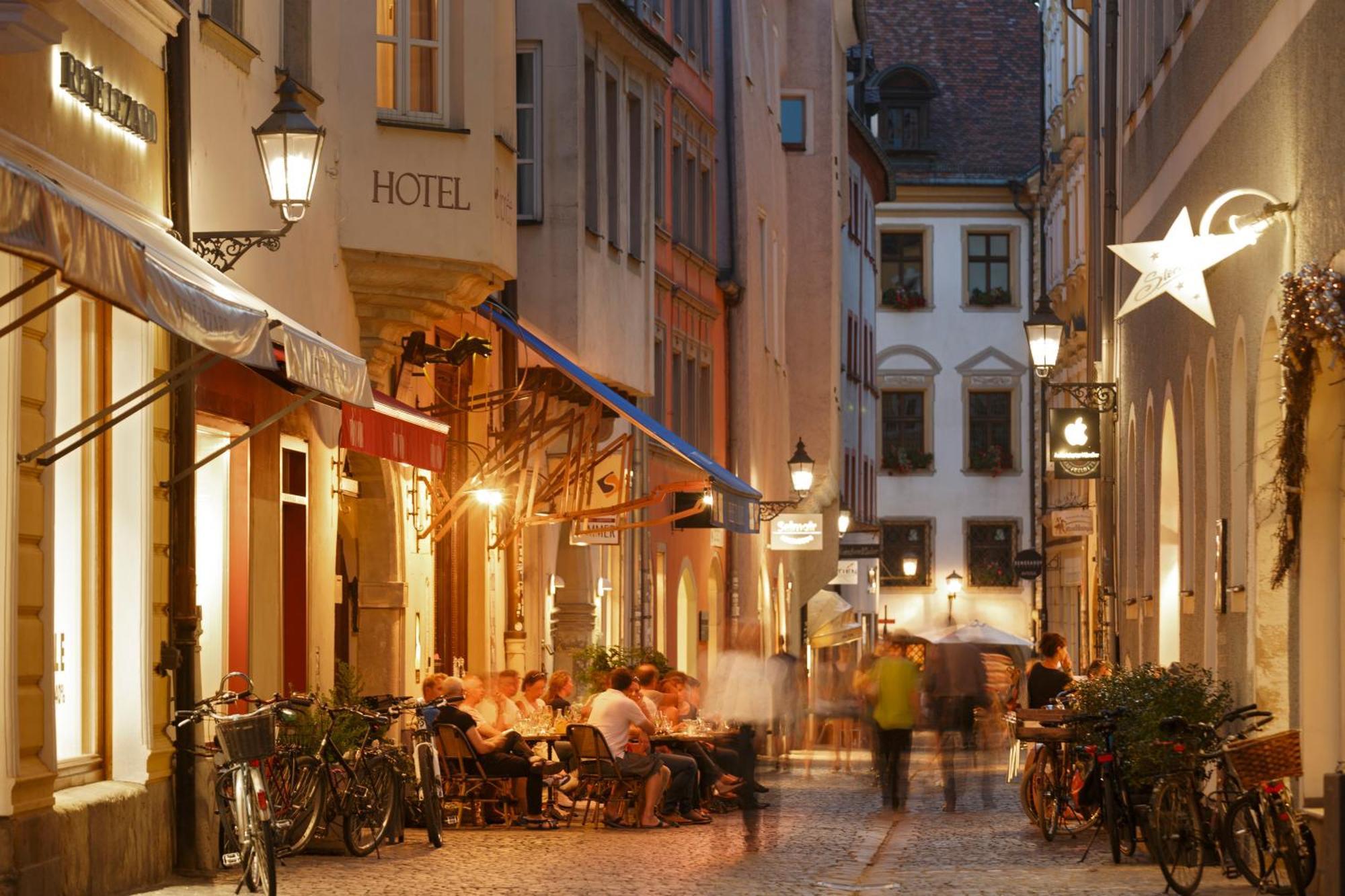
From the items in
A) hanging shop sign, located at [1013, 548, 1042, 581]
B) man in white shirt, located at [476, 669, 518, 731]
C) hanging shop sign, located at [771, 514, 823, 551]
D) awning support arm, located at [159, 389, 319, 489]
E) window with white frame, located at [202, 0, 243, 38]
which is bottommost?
A: man in white shirt, located at [476, 669, 518, 731]

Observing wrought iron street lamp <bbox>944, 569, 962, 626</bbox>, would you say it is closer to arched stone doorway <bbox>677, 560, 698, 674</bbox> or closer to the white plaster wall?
the white plaster wall

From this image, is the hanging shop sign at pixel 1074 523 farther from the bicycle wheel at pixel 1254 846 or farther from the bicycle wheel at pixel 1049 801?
the bicycle wheel at pixel 1254 846

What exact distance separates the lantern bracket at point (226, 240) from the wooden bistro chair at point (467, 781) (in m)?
5.35

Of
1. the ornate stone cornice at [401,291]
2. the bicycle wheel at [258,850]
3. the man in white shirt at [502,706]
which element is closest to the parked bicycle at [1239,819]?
the bicycle wheel at [258,850]

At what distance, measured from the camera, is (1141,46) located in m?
24.4

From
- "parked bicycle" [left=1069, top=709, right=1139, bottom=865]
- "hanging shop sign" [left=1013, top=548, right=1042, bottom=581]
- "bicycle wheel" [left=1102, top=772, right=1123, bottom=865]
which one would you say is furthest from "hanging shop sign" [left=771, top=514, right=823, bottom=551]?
"bicycle wheel" [left=1102, top=772, right=1123, bottom=865]

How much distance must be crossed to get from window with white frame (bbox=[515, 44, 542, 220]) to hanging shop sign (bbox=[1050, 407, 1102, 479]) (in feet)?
19.7

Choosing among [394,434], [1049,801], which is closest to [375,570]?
[394,434]

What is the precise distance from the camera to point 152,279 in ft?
30.9

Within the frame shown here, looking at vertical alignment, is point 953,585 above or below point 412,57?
below

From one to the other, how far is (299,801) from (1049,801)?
6321 millimetres

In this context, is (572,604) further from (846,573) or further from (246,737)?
(846,573)

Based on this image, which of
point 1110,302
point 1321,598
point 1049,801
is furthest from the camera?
point 1110,302

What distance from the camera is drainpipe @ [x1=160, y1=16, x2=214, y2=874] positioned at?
1457cm
